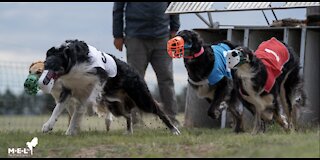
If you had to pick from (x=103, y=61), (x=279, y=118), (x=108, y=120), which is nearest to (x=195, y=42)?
A: (x=103, y=61)


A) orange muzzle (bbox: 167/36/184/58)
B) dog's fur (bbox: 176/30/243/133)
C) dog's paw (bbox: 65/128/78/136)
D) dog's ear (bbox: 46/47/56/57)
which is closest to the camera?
dog's ear (bbox: 46/47/56/57)

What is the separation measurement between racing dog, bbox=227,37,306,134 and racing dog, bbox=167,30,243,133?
0.33 m

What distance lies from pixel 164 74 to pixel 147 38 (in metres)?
0.63

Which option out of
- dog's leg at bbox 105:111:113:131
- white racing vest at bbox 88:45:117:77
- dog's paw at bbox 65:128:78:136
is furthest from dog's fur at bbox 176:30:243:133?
dog's paw at bbox 65:128:78:136

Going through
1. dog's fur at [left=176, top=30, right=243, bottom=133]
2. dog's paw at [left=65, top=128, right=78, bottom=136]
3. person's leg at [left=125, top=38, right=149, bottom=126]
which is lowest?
dog's paw at [left=65, top=128, right=78, bottom=136]

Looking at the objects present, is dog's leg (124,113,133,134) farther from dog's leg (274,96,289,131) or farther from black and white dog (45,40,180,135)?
dog's leg (274,96,289,131)

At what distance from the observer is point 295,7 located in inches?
396

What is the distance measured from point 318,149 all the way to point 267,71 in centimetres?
239

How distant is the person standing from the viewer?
1063 centimetres

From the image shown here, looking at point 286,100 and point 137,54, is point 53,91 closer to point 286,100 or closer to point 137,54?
point 137,54

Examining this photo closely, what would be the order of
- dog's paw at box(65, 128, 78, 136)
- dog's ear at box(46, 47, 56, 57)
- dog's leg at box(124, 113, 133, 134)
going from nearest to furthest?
dog's ear at box(46, 47, 56, 57)
dog's paw at box(65, 128, 78, 136)
dog's leg at box(124, 113, 133, 134)

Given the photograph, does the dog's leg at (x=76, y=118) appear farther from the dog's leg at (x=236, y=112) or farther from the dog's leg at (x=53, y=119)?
→ the dog's leg at (x=236, y=112)

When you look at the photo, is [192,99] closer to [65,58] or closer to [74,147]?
[65,58]

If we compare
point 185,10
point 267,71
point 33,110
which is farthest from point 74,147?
point 33,110
